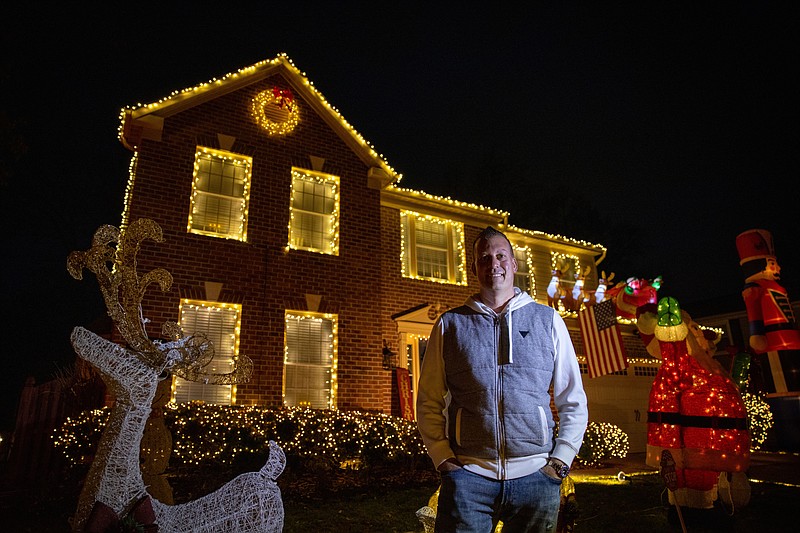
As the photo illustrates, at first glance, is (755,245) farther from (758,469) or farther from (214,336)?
(214,336)

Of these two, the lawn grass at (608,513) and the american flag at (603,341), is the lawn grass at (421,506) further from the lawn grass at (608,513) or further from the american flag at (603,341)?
the american flag at (603,341)

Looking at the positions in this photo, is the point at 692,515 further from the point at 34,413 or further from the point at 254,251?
the point at 34,413

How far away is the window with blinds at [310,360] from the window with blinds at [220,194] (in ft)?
6.67

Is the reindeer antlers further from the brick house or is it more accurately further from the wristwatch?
the brick house

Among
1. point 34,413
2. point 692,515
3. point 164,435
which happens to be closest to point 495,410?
point 164,435

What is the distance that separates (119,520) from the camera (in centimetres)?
314

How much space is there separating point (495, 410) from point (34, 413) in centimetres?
959

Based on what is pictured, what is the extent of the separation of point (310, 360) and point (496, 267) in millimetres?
7742

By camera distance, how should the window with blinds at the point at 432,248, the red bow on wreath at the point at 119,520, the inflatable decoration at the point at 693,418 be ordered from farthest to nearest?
the window with blinds at the point at 432,248
the inflatable decoration at the point at 693,418
the red bow on wreath at the point at 119,520

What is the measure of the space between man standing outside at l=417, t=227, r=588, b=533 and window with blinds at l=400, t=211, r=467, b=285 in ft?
31.1

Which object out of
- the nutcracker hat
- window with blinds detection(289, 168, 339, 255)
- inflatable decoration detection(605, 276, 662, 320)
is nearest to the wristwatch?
inflatable decoration detection(605, 276, 662, 320)

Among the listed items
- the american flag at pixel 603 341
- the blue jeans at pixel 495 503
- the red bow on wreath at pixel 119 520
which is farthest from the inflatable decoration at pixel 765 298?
the red bow on wreath at pixel 119 520

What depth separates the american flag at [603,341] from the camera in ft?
33.4

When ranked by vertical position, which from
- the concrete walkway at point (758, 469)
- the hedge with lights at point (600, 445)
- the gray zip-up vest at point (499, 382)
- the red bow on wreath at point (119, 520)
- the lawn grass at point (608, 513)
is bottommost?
the concrete walkway at point (758, 469)
